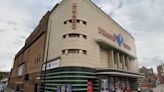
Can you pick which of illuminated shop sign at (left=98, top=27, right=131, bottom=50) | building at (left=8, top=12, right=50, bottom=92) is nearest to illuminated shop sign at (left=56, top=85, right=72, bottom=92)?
Result: building at (left=8, top=12, right=50, bottom=92)

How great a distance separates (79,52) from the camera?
2331 cm

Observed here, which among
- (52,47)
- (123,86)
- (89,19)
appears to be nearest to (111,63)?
(123,86)

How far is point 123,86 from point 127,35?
A: 57.1 feet

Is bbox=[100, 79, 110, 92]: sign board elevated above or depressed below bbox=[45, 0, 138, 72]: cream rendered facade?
below

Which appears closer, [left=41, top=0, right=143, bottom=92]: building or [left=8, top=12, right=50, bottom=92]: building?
[left=41, top=0, right=143, bottom=92]: building

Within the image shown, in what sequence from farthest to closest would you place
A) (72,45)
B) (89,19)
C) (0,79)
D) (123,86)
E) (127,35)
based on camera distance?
(0,79), (127,35), (123,86), (89,19), (72,45)

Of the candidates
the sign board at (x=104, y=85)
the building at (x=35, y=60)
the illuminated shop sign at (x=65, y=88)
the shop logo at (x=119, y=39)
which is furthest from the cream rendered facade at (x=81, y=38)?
the building at (x=35, y=60)

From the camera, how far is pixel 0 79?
117375mm

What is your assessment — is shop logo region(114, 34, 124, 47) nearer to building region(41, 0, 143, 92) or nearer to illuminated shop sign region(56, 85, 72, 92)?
building region(41, 0, 143, 92)

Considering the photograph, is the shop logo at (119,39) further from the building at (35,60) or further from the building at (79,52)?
the building at (35,60)

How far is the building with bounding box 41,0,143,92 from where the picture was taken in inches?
881

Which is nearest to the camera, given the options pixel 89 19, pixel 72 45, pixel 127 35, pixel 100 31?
pixel 72 45

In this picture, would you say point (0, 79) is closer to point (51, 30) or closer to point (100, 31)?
point (51, 30)

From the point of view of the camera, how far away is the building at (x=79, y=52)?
881 inches
